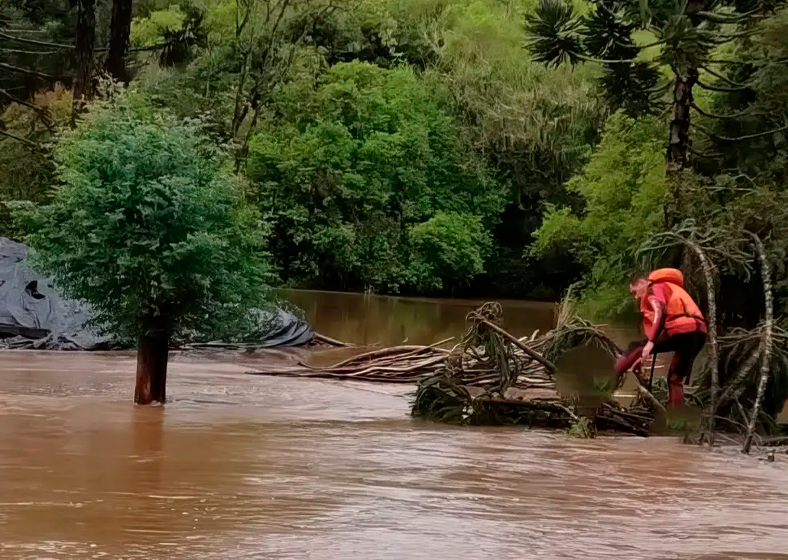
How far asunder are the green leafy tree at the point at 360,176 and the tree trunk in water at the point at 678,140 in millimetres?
23003

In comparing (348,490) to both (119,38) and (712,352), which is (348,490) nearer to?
(712,352)

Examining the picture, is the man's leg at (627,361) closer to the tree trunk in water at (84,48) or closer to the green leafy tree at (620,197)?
the green leafy tree at (620,197)

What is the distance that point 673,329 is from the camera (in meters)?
11.6

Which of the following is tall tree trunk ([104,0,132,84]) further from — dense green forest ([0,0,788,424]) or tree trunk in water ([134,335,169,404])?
tree trunk in water ([134,335,169,404])

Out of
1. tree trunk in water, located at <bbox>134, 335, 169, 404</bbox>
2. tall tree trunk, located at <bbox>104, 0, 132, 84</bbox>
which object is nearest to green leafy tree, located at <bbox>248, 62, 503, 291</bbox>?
tall tree trunk, located at <bbox>104, 0, 132, 84</bbox>

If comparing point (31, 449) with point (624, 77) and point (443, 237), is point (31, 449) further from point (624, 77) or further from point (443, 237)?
point (443, 237)

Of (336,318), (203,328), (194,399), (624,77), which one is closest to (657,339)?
(203,328)

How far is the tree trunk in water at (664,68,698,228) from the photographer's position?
2172 cm

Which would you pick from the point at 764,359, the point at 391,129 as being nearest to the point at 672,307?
the point at 764,359

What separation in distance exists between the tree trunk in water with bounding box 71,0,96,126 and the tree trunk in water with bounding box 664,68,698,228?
43.9ft

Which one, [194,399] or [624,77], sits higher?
[624,77]

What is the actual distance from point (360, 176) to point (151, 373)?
33399 millimetres

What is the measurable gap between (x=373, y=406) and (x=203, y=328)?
2431 millimetres

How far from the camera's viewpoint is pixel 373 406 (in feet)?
45.2
